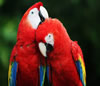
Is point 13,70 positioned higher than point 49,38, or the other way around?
point 49,38

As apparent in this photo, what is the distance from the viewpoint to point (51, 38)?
92 centimetres

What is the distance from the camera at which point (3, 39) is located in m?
1.69

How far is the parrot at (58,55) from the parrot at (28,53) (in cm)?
5

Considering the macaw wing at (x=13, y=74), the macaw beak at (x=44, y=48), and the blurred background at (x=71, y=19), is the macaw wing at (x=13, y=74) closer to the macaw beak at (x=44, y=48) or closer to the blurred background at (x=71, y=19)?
the macaw beak at (x=44, y=48)

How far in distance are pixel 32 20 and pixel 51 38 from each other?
0.40ft

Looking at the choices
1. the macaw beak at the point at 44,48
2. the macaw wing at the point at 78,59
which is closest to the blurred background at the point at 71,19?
the macaw wing at the point at 78,59

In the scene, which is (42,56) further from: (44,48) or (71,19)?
(71,19)

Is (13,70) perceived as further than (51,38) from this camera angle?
Yes

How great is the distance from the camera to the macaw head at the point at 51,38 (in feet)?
2.98

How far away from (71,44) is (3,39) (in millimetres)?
744

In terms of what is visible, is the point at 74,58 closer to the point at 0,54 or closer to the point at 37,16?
the point at 37,16

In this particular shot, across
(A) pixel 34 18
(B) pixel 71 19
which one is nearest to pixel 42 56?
(A) pixel 34 18

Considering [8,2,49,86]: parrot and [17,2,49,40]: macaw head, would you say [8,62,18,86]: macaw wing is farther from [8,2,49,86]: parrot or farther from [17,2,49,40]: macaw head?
[17,2,49,40]: macaw head

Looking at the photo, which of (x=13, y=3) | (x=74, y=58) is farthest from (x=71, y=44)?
(x=13, y=3)
